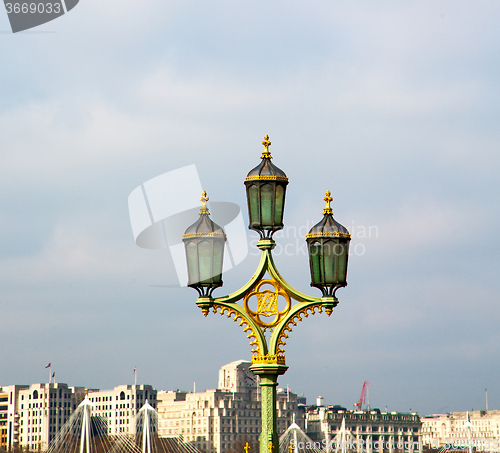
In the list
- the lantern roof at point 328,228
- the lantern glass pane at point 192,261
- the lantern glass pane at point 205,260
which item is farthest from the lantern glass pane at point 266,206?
the lantern glass pane at point 192,261

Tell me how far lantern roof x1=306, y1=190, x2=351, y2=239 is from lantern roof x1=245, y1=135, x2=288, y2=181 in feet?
2.86

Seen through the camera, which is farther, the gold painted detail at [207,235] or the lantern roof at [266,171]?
the lantern roof at [266,171]

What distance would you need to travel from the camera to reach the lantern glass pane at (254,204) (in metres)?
13.6

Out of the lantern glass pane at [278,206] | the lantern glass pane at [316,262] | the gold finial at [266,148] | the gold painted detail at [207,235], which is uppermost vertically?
the gold finial at [266,148]

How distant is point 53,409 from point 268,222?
190 metres

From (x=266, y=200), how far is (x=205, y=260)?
1.34 m

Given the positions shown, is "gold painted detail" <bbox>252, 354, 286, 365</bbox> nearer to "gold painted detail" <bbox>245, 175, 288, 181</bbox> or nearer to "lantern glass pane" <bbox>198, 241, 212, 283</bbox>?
"lantern glass pane" <bbox>198, 241, 212, 283</bbox>

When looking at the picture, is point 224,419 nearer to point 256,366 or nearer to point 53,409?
point 53,409

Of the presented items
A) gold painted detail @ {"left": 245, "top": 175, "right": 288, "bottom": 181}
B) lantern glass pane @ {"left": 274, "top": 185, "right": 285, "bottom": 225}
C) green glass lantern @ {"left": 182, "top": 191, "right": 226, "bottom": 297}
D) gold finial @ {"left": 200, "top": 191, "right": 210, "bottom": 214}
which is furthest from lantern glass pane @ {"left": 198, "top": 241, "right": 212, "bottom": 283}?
gold painted detail @ {"left": 245, "top": 175, "right": 288, "bottom": 181}

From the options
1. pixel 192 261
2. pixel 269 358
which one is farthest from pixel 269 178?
pixel 269 358

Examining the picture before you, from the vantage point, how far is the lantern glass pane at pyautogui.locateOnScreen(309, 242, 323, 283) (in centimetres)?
1357

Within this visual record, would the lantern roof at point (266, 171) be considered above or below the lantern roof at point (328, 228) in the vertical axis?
above

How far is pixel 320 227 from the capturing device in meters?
13.7

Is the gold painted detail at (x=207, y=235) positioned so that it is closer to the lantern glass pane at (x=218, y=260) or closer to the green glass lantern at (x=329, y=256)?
the lantern glass pane at (x=218, y=260)
